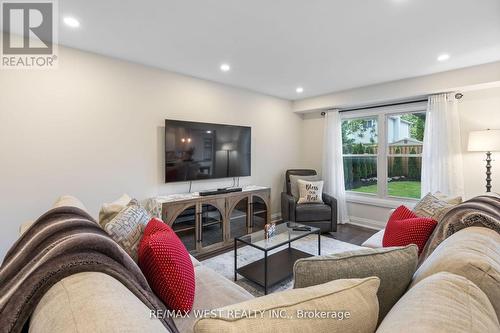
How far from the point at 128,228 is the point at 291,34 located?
213cm

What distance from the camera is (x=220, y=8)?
1.86 meters

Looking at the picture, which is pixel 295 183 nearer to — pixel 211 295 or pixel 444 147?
pixel 444 147

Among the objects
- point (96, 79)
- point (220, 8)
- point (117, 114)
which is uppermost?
point (220, 8)

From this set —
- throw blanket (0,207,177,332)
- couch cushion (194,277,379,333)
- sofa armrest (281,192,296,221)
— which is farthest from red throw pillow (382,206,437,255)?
sofa armrest (281,192,296,221)

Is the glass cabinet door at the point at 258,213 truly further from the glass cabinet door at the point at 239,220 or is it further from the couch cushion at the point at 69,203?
the couch cushion at the point at 69,203

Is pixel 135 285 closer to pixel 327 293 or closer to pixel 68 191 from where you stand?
pixel 327 293

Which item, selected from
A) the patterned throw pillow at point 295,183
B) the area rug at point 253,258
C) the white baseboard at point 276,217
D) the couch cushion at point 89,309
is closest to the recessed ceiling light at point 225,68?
the patterned throw pillow at point 295,183

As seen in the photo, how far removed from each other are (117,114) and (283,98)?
3.01 metres

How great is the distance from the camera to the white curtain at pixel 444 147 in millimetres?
3303

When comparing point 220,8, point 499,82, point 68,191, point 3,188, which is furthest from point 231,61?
point 499,82

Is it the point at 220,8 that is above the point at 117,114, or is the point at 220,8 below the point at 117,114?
above

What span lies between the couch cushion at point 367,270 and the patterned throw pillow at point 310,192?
3179 mm

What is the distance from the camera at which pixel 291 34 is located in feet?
7.37

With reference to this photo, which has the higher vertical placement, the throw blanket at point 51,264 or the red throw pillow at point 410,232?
the throw blanket at point 51,264
